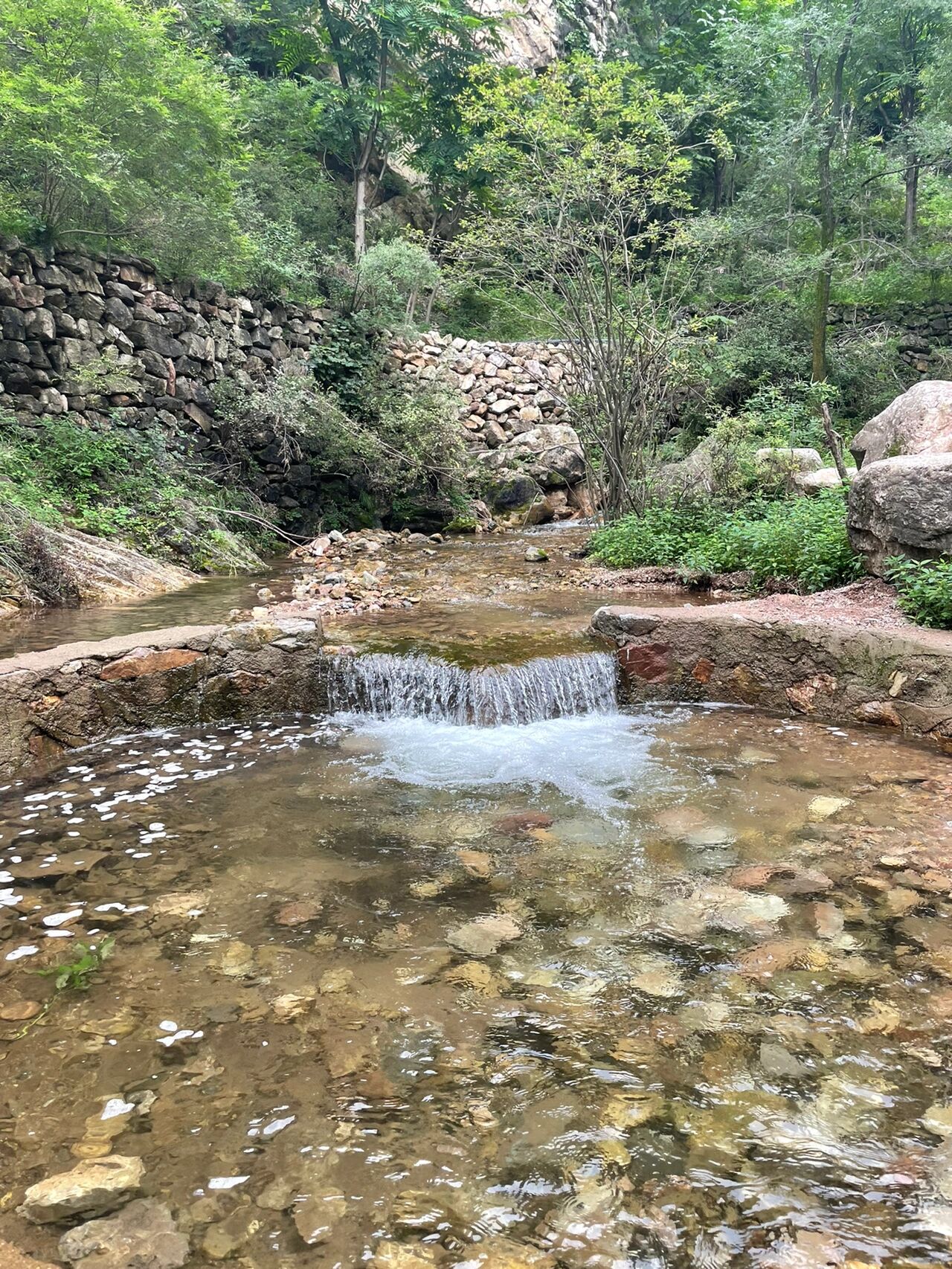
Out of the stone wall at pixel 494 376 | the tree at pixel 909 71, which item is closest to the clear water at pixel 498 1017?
the stone wall at pixel 494 376

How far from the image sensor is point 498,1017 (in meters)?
2.01

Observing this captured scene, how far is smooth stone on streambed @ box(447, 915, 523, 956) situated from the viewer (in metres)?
2.34

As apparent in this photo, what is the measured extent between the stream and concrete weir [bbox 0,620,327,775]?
0.34m

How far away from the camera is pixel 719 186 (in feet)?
60.3

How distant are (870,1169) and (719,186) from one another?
845 inches

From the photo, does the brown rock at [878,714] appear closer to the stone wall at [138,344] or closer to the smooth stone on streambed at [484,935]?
the smooth stone on streambed at [484,935]

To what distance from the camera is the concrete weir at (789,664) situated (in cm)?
420

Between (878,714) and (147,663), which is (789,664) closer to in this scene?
(878,714)

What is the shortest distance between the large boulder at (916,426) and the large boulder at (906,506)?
0.91 metres

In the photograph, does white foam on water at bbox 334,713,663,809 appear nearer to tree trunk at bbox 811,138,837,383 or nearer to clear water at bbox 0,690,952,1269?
clear water at bbox 0,690,952,1269

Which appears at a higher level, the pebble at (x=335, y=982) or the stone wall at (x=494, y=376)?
the stone wall at (x=494, y=376)

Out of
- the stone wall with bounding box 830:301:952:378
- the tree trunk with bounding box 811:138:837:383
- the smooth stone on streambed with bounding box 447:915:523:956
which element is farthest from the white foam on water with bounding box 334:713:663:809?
the stone wall with bounding box 830:301:952:378

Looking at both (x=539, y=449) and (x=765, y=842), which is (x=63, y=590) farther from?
(x=539, y=449)

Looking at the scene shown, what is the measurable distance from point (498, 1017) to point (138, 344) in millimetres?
10415
